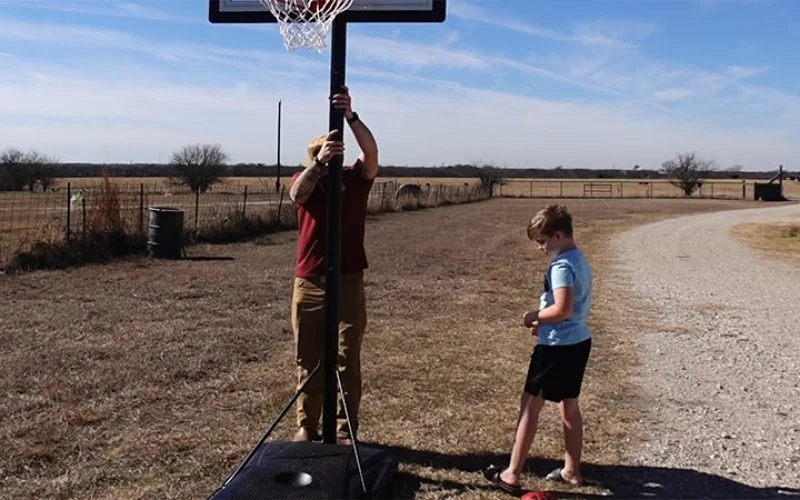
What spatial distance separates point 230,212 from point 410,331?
12804mm

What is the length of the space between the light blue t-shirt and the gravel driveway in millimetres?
1048

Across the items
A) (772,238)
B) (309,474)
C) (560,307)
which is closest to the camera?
(309,474)

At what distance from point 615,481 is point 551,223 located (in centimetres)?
150

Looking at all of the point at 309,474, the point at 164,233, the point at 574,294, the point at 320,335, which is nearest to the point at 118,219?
the point at 164,233

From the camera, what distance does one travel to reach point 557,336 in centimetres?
412

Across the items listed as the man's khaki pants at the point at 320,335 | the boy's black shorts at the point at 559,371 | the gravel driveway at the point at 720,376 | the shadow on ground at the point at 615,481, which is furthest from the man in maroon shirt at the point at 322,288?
the gravel driveway at the point at 720,376

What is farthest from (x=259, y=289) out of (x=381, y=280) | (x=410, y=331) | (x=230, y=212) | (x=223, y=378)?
(x=230, y=212)

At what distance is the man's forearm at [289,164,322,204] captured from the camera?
169 inches

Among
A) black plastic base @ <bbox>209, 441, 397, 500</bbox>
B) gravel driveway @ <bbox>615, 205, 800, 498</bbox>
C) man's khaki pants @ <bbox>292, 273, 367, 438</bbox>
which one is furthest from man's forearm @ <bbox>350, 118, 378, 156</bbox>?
gravel driveway @ <bbox>615, 205, 800, 498</bbox>

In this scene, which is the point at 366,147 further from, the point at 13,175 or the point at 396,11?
the point at 13,175

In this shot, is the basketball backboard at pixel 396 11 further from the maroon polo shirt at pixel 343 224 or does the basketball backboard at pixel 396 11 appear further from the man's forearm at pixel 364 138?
the maroon polo shirt at pixel 343 224

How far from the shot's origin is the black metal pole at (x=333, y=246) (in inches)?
166

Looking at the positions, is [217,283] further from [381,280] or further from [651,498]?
[651,498]

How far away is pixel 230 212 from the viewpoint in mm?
20344
